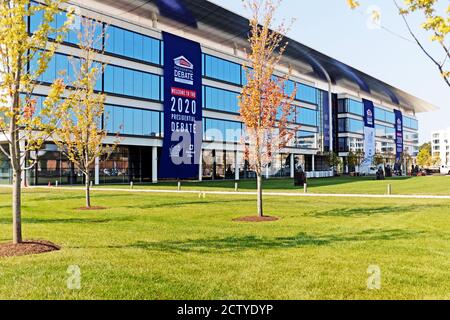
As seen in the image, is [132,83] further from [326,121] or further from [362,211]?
[326,121]

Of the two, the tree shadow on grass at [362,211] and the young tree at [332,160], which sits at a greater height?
the young tree at [332,160]

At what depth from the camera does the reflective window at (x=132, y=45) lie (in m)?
47.2

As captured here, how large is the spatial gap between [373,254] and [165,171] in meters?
44.1

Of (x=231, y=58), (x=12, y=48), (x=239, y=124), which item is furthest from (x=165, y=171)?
(x=12, y=48)

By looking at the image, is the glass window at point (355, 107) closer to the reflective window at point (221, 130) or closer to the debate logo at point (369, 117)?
the debate logo at point (369, 117)

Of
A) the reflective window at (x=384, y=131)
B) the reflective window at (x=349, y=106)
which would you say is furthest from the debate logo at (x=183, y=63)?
the reflective window at (x=384, y=131)

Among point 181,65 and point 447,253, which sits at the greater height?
point 181,65

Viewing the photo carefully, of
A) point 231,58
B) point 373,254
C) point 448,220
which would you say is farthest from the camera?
point 231,58

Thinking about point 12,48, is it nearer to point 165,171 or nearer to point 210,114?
point 165,171

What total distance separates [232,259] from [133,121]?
43057 millimetres

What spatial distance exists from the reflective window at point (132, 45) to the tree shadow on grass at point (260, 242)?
40.4m

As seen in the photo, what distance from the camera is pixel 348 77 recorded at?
88250mm

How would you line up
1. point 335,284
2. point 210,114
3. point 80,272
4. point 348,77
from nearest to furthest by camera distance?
point 335,284 → point 80,272 → point 210,114 → point 348,77

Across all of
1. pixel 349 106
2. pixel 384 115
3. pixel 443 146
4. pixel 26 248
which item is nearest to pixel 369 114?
pixel 349 106
